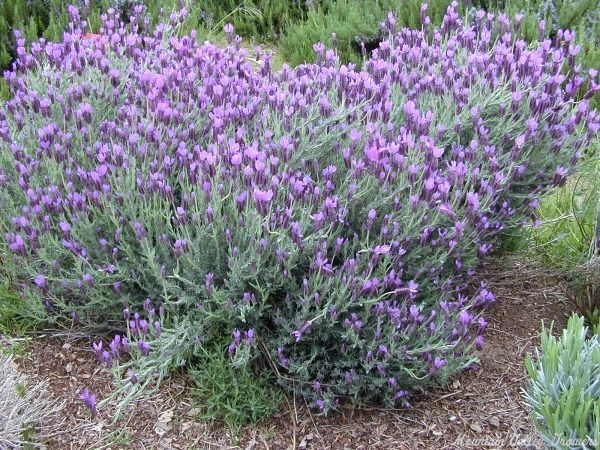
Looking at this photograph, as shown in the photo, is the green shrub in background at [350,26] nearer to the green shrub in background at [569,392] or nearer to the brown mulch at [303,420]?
the brown mulch at [303,420]

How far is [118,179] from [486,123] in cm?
170

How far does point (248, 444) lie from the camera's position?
9.19 ft

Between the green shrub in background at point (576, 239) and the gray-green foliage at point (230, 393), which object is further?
the green shrub in background at point (576, 239)

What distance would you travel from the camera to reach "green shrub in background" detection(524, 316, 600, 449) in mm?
2117

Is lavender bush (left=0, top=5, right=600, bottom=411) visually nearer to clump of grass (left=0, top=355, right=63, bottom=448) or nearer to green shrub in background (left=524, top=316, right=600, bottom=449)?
clump of grass (left=0, top=355, right=63, bottom=448)

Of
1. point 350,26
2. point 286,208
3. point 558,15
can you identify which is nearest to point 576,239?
point 286,208

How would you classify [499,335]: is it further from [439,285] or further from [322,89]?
[322,89]

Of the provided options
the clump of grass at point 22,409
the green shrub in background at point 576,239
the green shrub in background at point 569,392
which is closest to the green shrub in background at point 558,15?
the green shrub in background at point 576,239

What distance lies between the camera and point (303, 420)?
9.52ft

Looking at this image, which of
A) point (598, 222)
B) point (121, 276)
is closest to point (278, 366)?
point (121, 276)

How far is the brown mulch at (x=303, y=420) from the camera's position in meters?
2.81

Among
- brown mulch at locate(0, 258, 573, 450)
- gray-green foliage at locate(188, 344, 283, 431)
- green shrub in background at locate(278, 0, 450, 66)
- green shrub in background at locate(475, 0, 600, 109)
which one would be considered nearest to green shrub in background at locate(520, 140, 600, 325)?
brown mulch at locate(0, 258, 573, 450)

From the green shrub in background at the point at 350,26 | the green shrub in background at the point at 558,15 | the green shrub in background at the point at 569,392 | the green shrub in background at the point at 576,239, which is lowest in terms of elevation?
the green shrub in background at the point at 576,239

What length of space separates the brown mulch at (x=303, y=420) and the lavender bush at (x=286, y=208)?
0.10 metres
